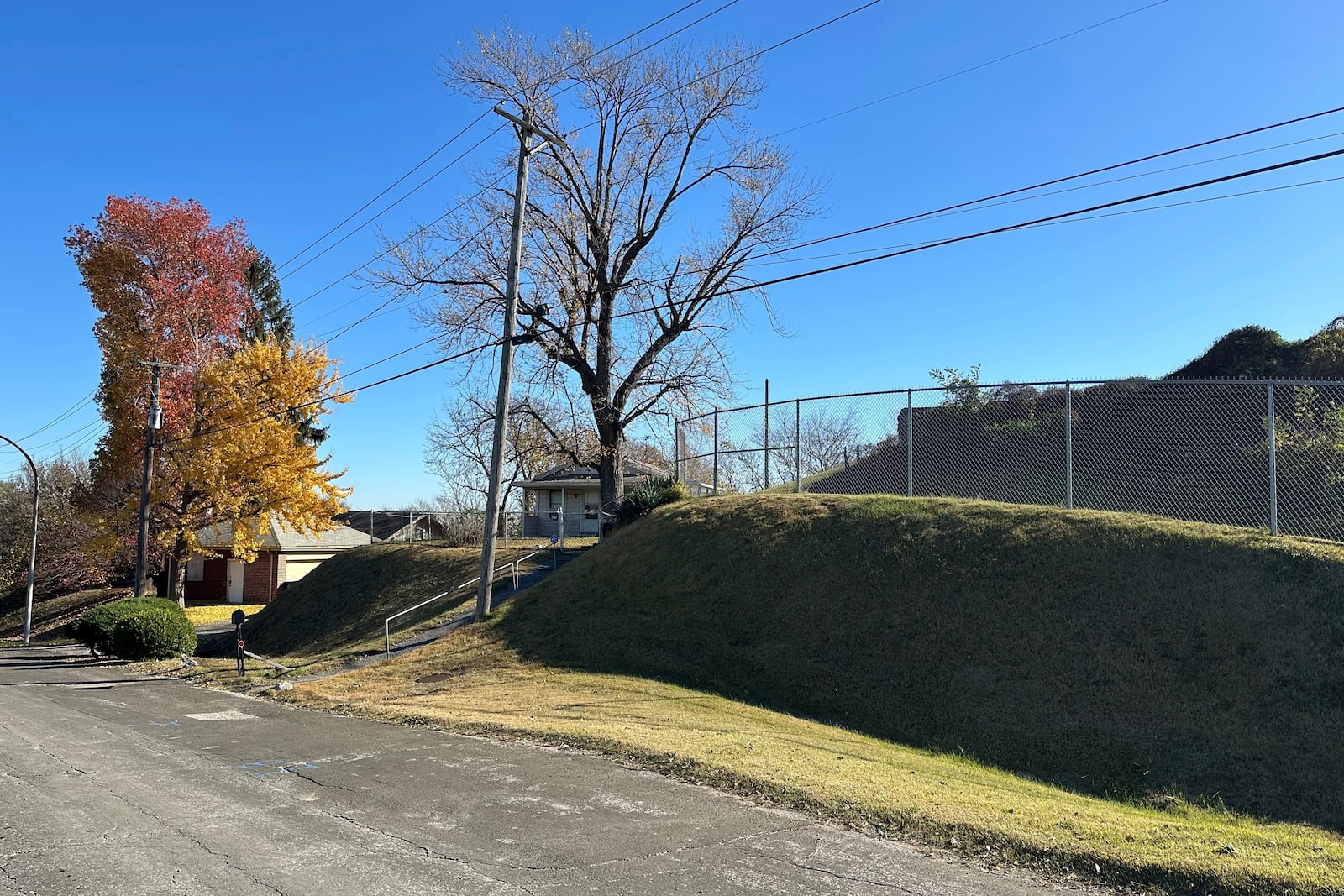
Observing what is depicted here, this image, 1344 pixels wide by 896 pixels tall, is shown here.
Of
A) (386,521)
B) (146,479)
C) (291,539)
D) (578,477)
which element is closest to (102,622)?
(146,479)

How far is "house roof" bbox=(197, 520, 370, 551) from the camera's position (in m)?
42.8

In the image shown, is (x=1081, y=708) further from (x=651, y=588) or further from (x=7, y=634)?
(x=7, y=634)

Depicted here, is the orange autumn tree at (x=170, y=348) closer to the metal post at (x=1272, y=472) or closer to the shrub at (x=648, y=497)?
the shrub at (x=648, y=497)

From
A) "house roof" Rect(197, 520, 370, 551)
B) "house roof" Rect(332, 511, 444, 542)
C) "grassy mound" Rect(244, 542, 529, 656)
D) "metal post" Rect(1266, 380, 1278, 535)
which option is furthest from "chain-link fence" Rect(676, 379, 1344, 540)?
"house roof" Rect(332, 511, 444, 542)

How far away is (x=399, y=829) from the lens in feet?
21.7

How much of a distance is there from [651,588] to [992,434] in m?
7.96

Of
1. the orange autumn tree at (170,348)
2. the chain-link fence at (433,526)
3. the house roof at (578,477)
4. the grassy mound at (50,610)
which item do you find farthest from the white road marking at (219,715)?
the grassy mound at (50,610)

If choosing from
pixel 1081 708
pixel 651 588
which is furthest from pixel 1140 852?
pixel 651 588

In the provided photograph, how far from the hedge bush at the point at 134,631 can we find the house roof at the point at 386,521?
30842 millimetres

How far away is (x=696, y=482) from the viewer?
27047 mm

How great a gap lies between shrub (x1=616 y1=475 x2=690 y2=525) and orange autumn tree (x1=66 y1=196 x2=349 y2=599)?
14686 mm

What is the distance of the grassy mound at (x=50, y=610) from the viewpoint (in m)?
37.8

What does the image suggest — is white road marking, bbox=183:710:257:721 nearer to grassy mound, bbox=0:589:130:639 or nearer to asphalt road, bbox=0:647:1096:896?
asphalt road, bbox=0:647:1096:896

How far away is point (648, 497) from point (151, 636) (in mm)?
12439
